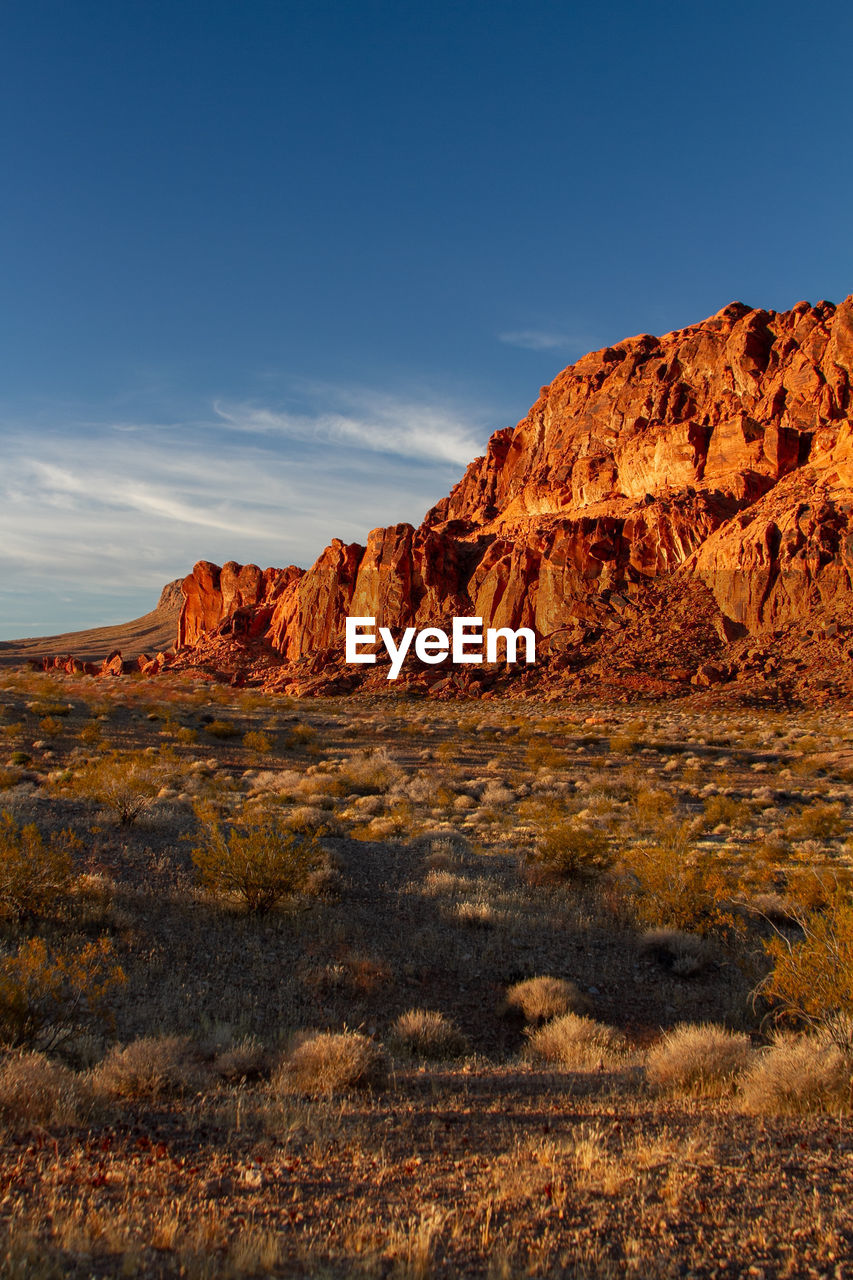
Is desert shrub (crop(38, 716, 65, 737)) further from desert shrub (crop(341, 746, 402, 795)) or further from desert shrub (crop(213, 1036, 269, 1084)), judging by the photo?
desert shrub (crop(213, 1036, 269, 1084))

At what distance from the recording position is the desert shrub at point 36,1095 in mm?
5055

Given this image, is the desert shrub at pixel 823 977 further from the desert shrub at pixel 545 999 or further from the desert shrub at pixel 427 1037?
the desert shrub at pixel 427 1037

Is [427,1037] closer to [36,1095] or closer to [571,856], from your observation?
[36,1095]

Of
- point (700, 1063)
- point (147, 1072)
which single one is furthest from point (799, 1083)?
point (147, 1072)

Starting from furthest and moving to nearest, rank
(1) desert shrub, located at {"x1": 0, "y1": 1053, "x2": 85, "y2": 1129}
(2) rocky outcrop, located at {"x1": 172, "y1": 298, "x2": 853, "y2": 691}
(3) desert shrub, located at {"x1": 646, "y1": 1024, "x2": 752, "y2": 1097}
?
(2) rocky outcrop, located at {"x1": 172, "y1": 298, "x2": 853, "y2": 691}, (3) desert shrub, located at {"x1": 646, "y1": 1024, "x2": 752, "y2": 1097}, (1) desert shrub, located at {"x1": 0, "y1": 1053, "x2": 85, "y2": 1129}

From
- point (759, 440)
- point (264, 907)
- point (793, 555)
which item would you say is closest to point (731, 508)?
point (759, 440)

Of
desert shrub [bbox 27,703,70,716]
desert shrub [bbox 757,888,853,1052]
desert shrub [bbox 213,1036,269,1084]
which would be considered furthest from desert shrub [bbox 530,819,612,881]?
desert shrub [bbox 27,703,70,716]

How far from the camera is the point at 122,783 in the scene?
16234 mm

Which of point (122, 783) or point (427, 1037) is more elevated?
point (122, 783)

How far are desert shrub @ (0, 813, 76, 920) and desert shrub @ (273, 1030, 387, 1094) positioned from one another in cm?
495

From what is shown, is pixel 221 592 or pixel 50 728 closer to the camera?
pixel 50 728

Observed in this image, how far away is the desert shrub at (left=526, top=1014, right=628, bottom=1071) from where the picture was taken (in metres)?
7.36

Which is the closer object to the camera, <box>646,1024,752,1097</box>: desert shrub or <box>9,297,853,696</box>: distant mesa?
<box>646,1024,752,1097</box>: desert shrub

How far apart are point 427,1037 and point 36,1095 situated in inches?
158
